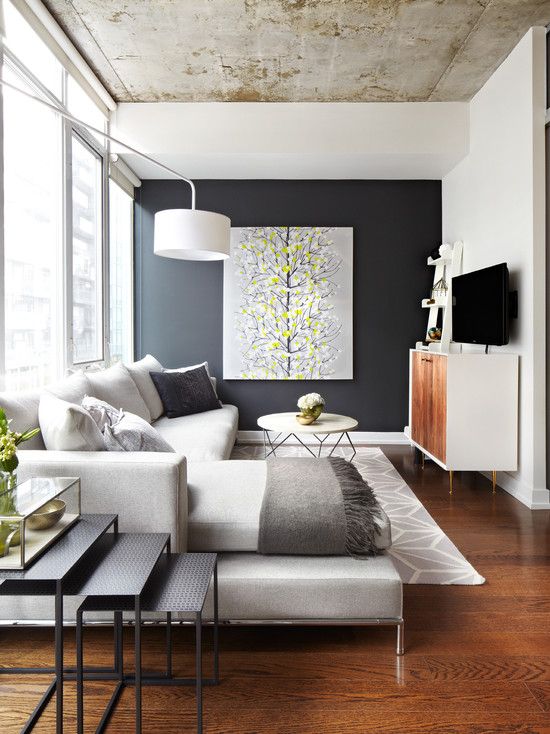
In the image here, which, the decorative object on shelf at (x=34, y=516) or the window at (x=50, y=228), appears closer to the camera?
the decorative object on shelf at (x=34, y=516)

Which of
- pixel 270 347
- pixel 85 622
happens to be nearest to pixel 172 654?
pixel 85 622

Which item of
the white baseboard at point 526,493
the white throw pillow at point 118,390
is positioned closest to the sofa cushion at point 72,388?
the white throw pillow at point 118,390

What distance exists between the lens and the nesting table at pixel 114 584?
4.68 feet

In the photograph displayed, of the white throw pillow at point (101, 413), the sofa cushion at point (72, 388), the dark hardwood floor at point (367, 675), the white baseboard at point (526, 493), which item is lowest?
the dark hardwood floor at point (367, 675)

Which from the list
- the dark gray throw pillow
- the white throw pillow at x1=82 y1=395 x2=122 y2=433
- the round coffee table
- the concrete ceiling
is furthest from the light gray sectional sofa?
the concrete ceiling

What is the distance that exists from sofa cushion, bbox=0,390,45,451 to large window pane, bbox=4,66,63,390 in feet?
1.94

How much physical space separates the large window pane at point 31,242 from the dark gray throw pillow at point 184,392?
1106mm

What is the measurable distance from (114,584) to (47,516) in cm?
34

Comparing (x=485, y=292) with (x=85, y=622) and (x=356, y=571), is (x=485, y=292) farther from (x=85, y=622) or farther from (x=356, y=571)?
(x=85, y=622)

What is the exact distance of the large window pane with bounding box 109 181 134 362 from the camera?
17.0 feet

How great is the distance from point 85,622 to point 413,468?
3.30m

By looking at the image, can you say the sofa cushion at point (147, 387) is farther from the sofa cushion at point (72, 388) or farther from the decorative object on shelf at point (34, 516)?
the decorative object on shelf at point (34, 516)

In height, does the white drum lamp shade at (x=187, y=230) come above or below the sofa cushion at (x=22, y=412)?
above

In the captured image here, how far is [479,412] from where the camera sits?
4.04 meters
